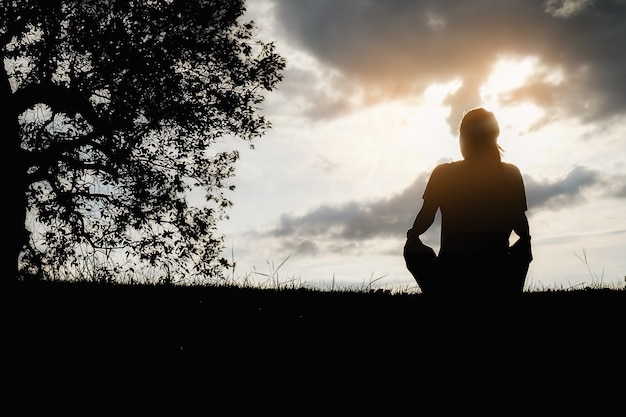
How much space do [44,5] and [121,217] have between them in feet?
20.0

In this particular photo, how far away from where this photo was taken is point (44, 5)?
47.9ft

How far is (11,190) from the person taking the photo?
1494 cm

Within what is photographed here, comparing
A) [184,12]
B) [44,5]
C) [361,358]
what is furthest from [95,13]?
[361,358]

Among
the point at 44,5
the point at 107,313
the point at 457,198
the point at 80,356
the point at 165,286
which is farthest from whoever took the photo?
the point at 44,5

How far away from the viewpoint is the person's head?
5.66m

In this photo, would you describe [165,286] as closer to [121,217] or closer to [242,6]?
[121,217]

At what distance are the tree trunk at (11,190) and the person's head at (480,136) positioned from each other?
13366 millimetres

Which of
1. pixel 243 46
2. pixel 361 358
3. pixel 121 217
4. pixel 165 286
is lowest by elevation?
pixel 361 358

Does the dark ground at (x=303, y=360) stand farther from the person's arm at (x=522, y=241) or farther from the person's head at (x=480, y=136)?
the person's head at (x=480, y=136)

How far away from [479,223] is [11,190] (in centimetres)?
1368

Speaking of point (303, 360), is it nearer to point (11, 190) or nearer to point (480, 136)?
point (480, 136)

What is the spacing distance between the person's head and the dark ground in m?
1.53

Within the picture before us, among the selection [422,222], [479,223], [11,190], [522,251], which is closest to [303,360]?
[422,222]

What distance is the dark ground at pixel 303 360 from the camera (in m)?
5.10
